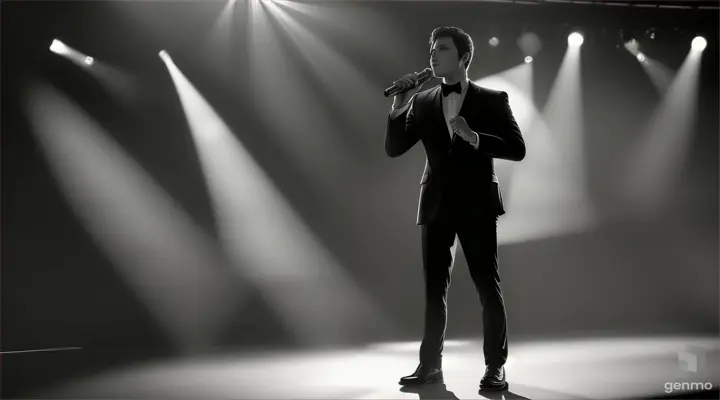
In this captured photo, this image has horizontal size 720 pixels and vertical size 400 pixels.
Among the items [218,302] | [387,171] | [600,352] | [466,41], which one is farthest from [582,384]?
[218,302]

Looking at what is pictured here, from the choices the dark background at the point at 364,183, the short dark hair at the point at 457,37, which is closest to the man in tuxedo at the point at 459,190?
the short dark hair at the point at 457,37

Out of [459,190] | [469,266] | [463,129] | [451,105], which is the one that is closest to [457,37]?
[451,105]

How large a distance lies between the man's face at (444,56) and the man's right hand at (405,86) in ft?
0.39

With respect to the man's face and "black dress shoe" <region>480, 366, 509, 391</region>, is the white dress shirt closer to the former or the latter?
the man's face

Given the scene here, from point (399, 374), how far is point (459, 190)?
3.24ft

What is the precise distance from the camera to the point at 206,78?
14.4 ft

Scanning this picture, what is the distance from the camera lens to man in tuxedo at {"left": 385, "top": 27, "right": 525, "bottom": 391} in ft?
7.20

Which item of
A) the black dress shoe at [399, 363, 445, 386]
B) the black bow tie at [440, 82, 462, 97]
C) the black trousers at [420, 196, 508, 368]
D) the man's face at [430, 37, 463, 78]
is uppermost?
the man's face at [430, 37, 463, 78]

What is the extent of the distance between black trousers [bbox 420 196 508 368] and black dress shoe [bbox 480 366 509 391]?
0.03 m

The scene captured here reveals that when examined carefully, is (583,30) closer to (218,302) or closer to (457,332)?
(457,332)

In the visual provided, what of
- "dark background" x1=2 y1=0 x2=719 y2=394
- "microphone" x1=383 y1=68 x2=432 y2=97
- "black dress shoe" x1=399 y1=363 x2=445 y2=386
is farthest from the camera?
"dark background" x1=2 y1=0 x2=719 y2=394

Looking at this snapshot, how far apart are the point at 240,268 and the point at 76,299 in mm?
1185

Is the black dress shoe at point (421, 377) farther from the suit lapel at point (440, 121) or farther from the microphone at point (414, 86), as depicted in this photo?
the microphone at point (414, 86)

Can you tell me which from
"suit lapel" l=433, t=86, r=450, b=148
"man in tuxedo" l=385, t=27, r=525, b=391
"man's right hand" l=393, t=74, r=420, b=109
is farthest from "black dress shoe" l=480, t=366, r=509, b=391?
"man's right hand" l=393, t=74, r=420, b=109
